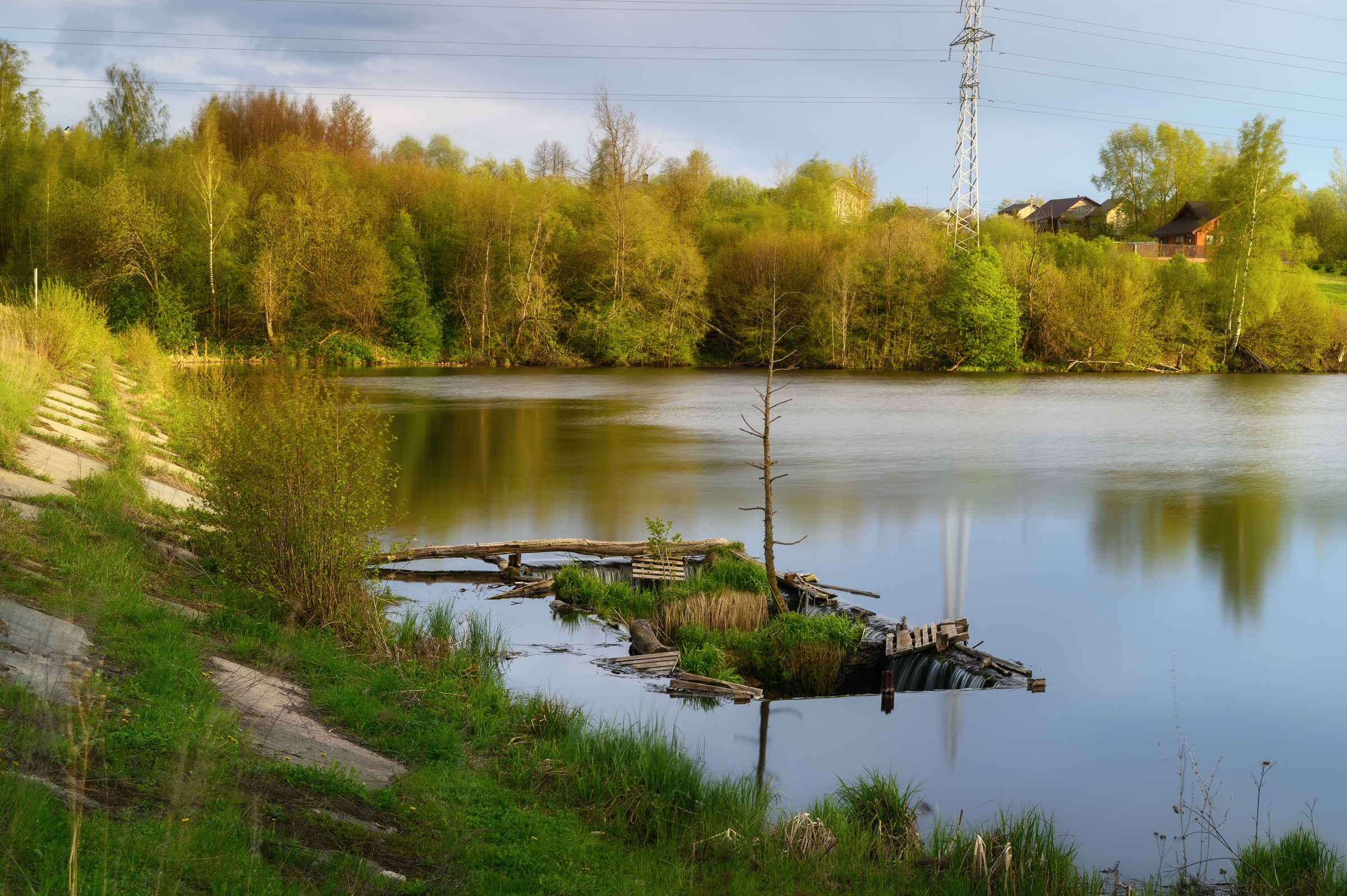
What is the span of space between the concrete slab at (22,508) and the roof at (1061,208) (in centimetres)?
9480

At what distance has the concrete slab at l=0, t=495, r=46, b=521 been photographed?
9266 mm

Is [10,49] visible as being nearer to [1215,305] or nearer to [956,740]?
[956,740]

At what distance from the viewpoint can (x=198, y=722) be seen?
18.6 feet

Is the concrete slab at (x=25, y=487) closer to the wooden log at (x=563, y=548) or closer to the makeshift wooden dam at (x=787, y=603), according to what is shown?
the makeshift wooden dam at (x=787, y=603)

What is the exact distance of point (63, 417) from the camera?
1555 centimetres

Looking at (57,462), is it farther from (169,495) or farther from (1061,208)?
(1061,208)

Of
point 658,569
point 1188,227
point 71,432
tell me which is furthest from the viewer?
point 1188,227

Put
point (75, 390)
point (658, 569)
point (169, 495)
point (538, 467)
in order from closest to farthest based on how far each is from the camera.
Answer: point (658, 569)
point (169, 495)
point (75, 390)
point (538, 467)

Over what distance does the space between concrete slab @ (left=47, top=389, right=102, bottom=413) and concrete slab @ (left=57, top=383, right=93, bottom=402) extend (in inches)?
9.0

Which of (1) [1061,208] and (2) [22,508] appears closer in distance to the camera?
(2) [22,508]

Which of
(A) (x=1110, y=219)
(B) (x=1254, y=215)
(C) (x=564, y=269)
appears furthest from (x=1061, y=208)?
(C) (x=564, y=269)

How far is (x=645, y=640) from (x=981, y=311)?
1849 inches

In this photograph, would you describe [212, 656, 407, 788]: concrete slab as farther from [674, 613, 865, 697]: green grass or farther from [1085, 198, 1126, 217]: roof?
[1085, 198, 1126, 217]: roof

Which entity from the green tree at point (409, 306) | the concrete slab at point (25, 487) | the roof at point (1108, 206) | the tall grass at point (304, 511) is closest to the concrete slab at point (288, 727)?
the tall grass at point (304, 511)
